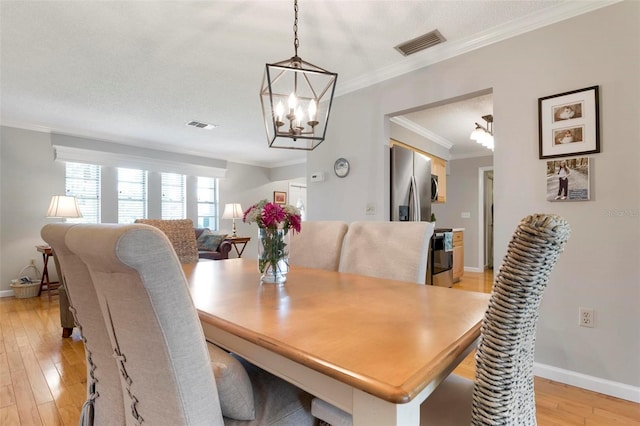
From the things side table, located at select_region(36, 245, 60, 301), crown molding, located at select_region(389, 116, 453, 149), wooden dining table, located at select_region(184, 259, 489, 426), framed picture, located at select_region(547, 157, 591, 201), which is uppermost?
crown molding, located at select_region(389, 116, 453, 149)

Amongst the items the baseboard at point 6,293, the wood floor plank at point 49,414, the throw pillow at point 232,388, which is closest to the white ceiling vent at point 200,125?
the baseboard at point 6,293

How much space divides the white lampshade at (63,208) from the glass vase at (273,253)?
3940 mm

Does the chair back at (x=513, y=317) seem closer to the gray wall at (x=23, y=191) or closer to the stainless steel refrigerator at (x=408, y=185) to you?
the stainless steel refrigerator at (x=408, y=185)

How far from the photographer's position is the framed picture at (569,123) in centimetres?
193

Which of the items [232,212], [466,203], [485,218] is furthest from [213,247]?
[485,218]

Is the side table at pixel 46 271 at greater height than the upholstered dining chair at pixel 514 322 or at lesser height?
lesser

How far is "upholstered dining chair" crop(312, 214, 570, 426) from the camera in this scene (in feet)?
2.05

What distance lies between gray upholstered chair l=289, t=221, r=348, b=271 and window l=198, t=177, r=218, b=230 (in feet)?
15.2

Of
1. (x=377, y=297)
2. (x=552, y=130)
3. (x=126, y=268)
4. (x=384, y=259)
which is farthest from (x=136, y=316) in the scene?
(x=552, y=130)

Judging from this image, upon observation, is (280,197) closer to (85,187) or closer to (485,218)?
(85,187)

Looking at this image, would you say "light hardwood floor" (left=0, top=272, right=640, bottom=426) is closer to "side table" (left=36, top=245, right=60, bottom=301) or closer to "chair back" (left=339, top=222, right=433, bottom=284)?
"chair back" (left=339, top=222, right=433, bottom=284)

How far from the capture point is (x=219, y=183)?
6.59 metres

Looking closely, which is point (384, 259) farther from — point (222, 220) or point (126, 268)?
point (222, 220)

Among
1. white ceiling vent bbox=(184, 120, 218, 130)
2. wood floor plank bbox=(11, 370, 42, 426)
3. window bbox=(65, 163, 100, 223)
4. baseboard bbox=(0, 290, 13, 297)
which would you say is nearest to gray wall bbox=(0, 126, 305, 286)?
baseboard bbox=(0, 290, 13, 297)
